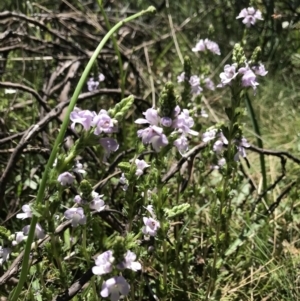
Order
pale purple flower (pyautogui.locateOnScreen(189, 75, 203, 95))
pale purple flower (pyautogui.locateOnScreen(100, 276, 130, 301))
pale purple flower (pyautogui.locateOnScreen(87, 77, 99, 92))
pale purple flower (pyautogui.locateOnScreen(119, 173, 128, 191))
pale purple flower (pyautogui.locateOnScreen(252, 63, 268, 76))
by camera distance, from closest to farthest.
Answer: pale purple flower (pyautogui.locateOnScreen(100, 276, 130, 301)) → pale purple flower (pyautogui.locateOnScreen(119, 173, 128, 191)) → pale purple flower (pyautogui.locateOnScreen(252, 63, 268, 76)) → pale purple flower (pyautogui.locateOnScreen(189, 75, 203, 95)) → pale purple flower (pyautogui.locateOnScreen(87, 77, 99, 92))

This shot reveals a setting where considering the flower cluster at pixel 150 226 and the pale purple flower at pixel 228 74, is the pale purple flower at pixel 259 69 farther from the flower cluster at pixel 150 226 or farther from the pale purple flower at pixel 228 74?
the flower cluster at pixel 150 226

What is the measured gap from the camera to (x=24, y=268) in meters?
1.29

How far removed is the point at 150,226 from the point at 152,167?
163 millimetres

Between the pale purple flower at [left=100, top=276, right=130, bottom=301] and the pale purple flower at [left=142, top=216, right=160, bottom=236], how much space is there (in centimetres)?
32

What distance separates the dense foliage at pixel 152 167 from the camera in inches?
51.0

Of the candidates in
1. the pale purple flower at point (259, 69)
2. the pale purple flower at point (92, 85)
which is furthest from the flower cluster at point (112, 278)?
the pale purple flower at point (92, 85)

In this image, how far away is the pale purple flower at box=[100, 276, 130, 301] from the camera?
110cm

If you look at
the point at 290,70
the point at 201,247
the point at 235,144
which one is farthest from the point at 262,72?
the point at 290,70

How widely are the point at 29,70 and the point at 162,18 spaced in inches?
52.8

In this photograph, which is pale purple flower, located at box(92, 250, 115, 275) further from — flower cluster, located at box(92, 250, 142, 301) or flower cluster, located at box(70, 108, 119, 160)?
flower cluster, located at box(70, 108, 119, 160)

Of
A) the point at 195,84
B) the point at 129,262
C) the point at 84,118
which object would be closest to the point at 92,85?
the point at 195,84

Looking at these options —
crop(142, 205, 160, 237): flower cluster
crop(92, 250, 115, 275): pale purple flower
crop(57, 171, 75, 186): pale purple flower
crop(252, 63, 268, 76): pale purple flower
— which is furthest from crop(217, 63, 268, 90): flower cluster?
crop(92, 250, 115, 275): pale purple flower

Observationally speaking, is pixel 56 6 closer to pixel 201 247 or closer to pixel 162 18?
pixel 162 18

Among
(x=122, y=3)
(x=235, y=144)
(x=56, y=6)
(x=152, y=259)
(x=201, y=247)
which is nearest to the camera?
(x=235, y=144)
